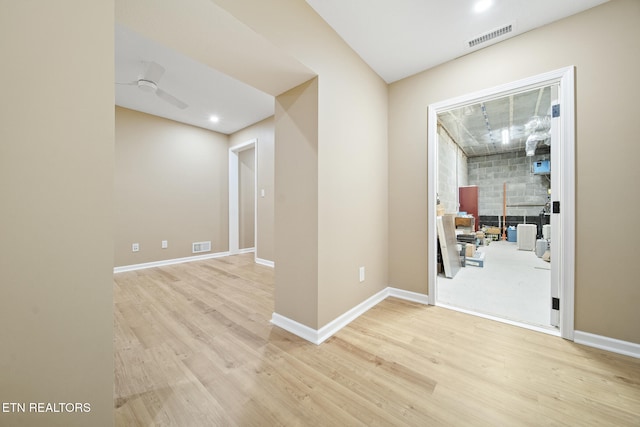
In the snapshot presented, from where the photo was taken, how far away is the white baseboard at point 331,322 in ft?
5.66

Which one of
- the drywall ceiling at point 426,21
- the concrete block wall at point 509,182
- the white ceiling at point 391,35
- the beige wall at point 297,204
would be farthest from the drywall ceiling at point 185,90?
the concrete block wall at point 509,182

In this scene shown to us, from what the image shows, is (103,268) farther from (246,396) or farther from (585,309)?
(585,309)

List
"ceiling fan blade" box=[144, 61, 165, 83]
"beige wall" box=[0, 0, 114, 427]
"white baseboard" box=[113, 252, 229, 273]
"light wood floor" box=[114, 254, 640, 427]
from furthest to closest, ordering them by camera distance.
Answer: "white baseboard" box=[113, 252, 229, 273], "ceiling fan blade" box=[144, 61, 165, 83], "light wood floor" box=[114, 254, 640, 427], "beige wall" box=[0, 0, 114, 427]

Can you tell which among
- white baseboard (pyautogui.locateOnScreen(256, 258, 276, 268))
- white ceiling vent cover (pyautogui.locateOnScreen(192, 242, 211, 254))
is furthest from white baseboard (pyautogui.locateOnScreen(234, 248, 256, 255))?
white baseboard (pyautogui.locateOnScreen(256, 258, 276, 268))

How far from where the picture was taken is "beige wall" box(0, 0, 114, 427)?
667mm

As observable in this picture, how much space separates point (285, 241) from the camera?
1.94 metres

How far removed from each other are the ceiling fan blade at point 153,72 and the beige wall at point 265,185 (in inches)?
71.8

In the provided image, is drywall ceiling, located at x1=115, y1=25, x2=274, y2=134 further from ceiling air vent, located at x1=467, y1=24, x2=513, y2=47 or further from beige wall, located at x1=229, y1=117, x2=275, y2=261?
ceiling air vent, located at x1=467, y1=24, x2=513, y2=47

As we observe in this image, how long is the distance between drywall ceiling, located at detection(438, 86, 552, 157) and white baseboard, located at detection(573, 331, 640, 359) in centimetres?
285

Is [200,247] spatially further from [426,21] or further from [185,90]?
[426,21]

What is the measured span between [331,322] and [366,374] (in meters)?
0.51

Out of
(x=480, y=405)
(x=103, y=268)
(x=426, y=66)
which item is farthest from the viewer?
(x=426, y=66)

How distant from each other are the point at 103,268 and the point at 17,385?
368mm

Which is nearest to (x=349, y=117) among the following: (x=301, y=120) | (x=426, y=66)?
(x=301, y=120)
